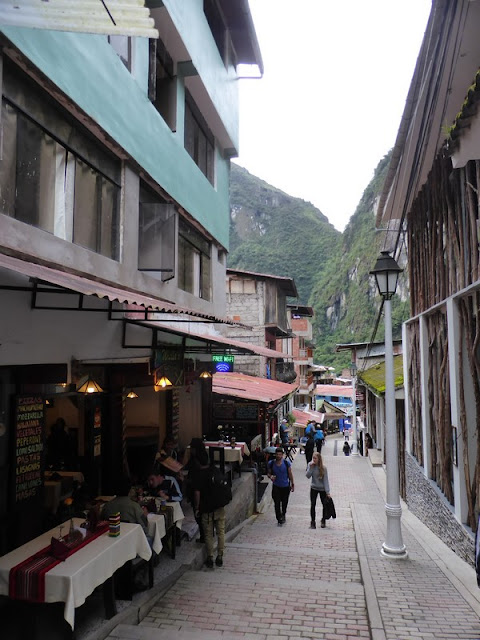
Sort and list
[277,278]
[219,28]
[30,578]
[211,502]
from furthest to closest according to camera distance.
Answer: [277,278], [219,28], [211,502], [30,578]

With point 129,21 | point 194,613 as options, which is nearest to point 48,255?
point 129,21

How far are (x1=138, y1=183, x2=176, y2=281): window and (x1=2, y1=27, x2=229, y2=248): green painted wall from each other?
25.9 inches

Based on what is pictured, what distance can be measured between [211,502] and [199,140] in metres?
10.5

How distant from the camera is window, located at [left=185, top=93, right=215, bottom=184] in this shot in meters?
13.5

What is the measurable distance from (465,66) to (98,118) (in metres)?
5.53

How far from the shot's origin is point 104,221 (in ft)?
29.6

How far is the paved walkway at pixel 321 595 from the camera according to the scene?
18.4ft

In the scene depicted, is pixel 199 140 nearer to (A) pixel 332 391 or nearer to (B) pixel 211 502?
(B) pixel 211 502

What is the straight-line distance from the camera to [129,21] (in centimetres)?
371

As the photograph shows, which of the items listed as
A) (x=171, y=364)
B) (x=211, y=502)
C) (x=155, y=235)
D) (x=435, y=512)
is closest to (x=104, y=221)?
(x=155, y=235)

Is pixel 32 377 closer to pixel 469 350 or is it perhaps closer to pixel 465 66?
pixel 469 350

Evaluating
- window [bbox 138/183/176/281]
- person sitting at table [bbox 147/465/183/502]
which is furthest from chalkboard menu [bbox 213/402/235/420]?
person sitting at table [bbox 147/465/183/502]

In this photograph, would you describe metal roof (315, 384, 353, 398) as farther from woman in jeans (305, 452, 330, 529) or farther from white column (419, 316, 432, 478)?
woman in jeans (305, 452, 330, 529)

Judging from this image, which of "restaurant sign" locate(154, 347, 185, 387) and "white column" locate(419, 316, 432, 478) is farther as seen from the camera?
"white column" locate(419, 316, 432, 478)
